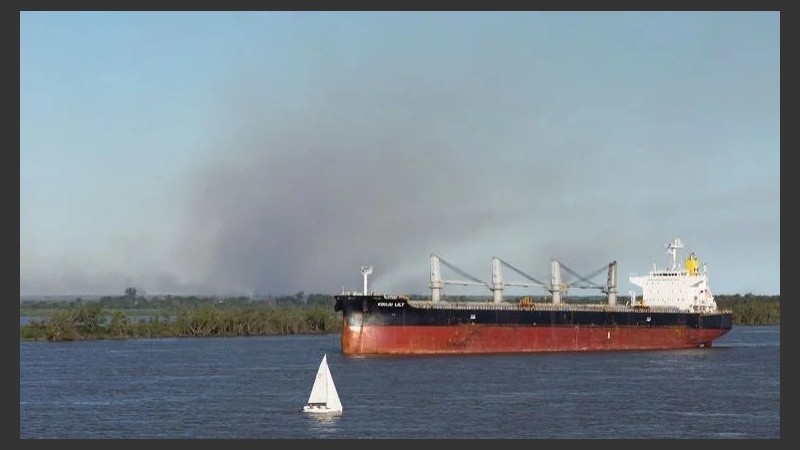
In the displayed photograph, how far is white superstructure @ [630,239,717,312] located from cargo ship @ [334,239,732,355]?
0.07m

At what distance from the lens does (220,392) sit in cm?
4809

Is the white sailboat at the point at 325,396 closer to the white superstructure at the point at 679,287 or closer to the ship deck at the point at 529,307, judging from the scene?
the ship deck at the point at 529,307

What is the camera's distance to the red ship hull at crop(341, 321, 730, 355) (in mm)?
63688

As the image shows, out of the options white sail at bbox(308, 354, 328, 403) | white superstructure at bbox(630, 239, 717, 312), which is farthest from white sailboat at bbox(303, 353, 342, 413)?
white superstructure at bbox(630, 239, 717, 312)

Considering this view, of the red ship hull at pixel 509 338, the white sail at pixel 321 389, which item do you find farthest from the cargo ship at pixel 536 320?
the white sail at pixel 321 389

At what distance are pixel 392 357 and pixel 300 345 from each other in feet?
69.4

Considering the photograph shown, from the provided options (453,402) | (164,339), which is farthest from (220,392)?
(164,339)

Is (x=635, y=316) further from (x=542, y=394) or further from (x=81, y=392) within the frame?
(x=81, y=392)

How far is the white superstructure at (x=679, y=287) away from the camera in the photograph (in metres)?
82.1

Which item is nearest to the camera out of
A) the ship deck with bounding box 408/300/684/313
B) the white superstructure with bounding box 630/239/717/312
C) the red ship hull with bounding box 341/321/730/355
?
the red ship hull with bounding box 341/321/730/355

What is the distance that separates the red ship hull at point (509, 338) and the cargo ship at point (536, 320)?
0.17ft

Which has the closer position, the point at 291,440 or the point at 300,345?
the point at 291,440

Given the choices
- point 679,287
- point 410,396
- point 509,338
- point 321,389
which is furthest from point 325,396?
point 679,287

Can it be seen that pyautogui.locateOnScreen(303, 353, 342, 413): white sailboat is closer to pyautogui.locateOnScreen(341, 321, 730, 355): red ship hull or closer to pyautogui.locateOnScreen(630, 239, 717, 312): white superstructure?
pyautogui.locateOnScreen(341, 321, 730, 355): red ship hull
